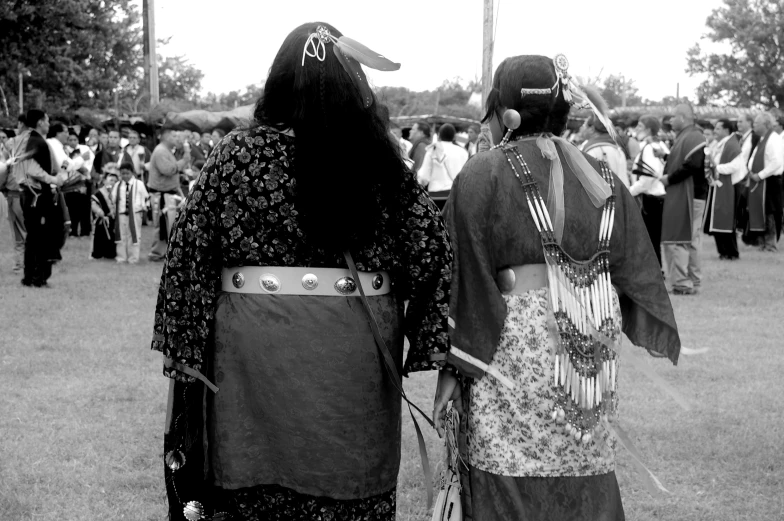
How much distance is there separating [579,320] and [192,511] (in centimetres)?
119

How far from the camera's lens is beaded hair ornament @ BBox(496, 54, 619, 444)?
2750 millimetres

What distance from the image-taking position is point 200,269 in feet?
8.04

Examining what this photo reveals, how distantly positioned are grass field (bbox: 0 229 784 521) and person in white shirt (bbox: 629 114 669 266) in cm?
156

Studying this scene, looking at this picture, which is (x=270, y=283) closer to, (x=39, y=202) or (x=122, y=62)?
(x=39, y=202)

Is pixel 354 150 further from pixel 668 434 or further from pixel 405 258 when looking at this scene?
pixel 668 434

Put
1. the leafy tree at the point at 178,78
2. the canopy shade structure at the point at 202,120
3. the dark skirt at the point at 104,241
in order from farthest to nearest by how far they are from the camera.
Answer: the leafy tree at the point at 178,78 → the canopy shade structure at the point at 202,120 → the dark skirt at the point at 104,241

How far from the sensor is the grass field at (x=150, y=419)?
3943 millimetres

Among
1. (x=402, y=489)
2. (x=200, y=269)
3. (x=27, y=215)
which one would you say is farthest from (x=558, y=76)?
(x=27, y=215)

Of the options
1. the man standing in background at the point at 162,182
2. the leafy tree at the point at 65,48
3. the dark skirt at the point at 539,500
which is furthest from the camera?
the leafy tree at the point at 65,48

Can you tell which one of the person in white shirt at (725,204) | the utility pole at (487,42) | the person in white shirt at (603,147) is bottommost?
the person in white shirt at (725,204)

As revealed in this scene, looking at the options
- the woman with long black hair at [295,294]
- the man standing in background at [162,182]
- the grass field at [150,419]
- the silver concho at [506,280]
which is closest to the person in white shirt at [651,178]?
the grass field at [150,419]

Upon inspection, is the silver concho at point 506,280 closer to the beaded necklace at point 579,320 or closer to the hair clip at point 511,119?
the beaded necklace at point 579,320

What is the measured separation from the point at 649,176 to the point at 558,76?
7237 millimetres

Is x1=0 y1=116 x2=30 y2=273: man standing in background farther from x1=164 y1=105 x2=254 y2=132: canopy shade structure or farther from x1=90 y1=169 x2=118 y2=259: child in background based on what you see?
x1=164 y1=105 x2=254 y2=132: canopy shade structure
